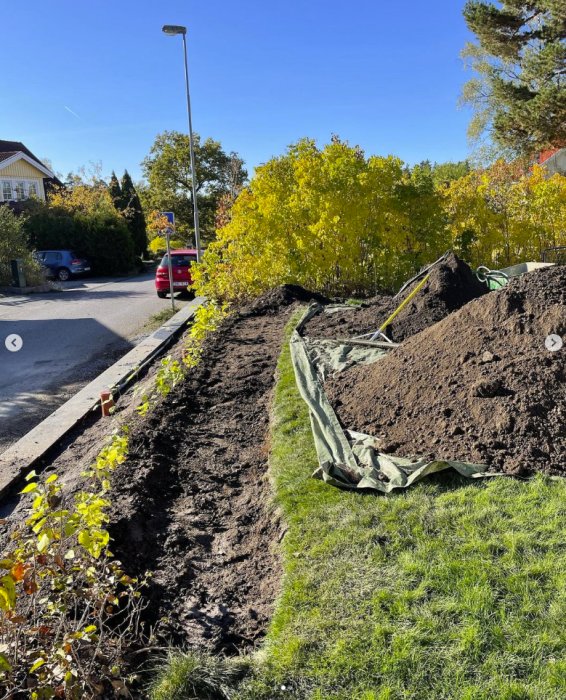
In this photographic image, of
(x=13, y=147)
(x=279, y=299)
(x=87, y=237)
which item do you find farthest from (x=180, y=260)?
(x=13, y=147)

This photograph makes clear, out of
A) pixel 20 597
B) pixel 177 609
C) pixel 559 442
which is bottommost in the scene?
pixel 177 609

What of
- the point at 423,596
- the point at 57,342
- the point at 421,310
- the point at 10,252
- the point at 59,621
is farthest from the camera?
the point at 10,252

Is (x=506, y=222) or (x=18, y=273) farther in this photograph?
(x=18, y=273)

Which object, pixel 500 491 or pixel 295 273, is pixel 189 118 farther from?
pixel 500 491

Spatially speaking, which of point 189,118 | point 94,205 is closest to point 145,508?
point 189,118

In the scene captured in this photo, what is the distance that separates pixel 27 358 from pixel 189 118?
15.7m

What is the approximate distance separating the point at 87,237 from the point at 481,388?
28260 millimetres

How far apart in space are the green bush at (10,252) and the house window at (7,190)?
16658 mm

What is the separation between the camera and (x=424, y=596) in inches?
102

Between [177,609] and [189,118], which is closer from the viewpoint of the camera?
[177,609]

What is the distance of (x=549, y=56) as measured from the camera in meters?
15.6

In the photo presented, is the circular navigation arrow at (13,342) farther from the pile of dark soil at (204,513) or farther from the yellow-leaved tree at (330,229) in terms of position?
the pile of dark soil at (204,513)

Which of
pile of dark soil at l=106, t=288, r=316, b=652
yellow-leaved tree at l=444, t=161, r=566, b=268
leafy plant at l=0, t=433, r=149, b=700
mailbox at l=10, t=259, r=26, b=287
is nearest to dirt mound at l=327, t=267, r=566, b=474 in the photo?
pile of dark soil at l=106, t=288, r=316, b=652

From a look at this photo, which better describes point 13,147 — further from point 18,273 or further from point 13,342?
point 13,342
